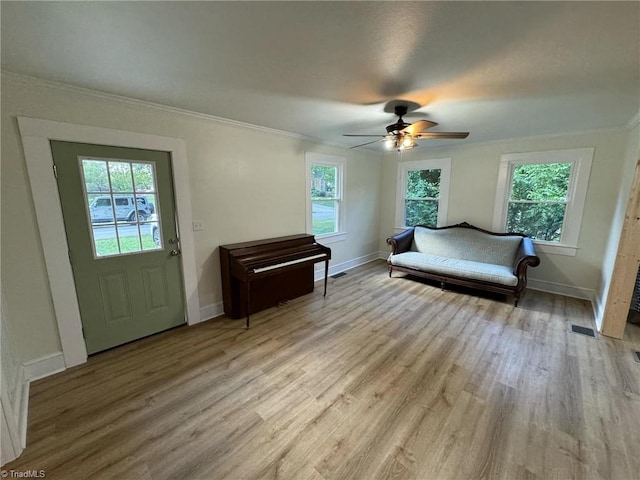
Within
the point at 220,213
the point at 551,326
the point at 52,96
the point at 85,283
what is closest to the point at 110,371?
the point at 85,283

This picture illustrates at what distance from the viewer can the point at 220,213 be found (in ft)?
10.2

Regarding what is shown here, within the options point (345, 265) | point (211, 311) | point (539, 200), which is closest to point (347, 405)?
point (211, 311)

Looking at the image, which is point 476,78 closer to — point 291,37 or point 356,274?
point 291,37

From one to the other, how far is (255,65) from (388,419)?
2.60 m

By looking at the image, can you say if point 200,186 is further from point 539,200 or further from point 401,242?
point 539,200

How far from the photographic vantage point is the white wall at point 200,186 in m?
1.95

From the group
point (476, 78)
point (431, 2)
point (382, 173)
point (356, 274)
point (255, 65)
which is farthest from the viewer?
point (382, 173)

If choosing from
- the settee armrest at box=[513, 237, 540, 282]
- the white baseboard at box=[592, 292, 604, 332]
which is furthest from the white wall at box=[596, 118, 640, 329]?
the settee armrest at box=[513, 237, 540, 282]

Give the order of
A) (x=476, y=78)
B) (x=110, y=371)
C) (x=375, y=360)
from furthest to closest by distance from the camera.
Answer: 1. (x=375, y=360)
2. (x=110, y=371)
3. (x=476, y=78)

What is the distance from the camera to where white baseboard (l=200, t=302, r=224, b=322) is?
3105mm

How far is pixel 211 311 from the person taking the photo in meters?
3.17

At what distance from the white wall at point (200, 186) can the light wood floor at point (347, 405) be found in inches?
24.2

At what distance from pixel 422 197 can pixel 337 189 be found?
1801 mm

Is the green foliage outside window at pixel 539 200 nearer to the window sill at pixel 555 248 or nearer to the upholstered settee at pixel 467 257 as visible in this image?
the window sill at pixel 555 248
